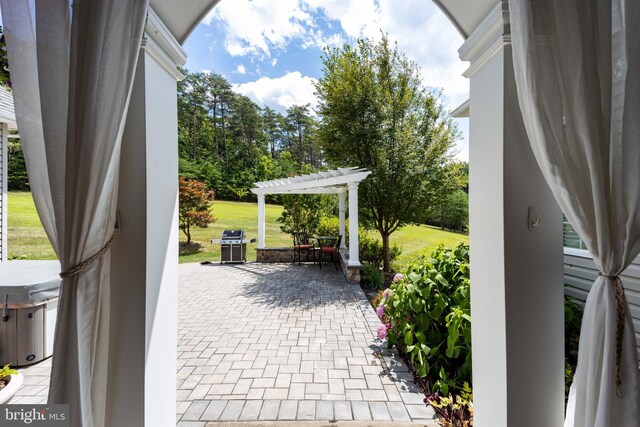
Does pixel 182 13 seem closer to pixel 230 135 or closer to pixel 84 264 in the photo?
pixel 84 264

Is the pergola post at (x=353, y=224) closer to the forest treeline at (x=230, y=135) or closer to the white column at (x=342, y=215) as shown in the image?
the white column at (x=342, y=215)

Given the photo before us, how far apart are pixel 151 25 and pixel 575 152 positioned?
2.18 m

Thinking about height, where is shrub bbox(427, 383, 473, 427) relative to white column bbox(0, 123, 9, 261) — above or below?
below

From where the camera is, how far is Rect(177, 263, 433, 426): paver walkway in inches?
83.9

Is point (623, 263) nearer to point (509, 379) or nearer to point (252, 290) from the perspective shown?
point (509, 379)

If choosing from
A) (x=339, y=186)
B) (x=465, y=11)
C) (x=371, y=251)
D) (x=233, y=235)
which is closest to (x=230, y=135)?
(x=233, y=235)

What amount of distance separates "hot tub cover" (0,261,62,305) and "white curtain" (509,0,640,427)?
14.2 feet

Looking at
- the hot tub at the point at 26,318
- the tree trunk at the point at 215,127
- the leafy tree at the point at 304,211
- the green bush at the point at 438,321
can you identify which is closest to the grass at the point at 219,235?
the hot tub at the point at 26,318

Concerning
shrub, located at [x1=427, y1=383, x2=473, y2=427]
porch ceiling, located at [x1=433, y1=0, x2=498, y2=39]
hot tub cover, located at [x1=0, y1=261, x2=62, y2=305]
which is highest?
porch ceiling, located at [x1=433, y1=0, x2=498, y2=39]

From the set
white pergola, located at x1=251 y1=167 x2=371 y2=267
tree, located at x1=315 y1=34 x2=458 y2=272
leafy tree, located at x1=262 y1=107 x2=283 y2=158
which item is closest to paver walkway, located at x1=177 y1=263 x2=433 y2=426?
white pergola, located at x1=251 y1=167 x2=371 y2=267

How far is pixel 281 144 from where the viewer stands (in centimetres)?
2381

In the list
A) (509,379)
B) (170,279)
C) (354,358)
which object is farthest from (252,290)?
(509,379)

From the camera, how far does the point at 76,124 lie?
122cm

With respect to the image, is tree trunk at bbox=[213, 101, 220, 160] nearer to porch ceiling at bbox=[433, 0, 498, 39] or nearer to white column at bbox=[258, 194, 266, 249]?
white column at bbox=[258, 194, 266, 249]
